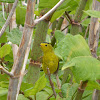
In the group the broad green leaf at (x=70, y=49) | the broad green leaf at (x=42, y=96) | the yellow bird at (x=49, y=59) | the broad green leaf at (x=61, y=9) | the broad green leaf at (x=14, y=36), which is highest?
the broad green leaf at (x=61, y=9)

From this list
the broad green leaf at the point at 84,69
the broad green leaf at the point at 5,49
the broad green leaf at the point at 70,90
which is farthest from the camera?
the broad green leaf at the point at 5,49

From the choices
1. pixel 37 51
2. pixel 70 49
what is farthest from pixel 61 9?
pixel 70 49

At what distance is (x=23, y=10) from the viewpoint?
2.35ft

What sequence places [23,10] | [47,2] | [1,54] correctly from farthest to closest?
1. [23,10]
2. [1,54]
3. [47,2]

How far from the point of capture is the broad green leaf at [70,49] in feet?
0.97

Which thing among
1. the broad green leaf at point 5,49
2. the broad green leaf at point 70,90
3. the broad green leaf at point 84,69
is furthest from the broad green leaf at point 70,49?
the broad green leaf at point 5,49

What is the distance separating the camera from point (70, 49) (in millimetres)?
298

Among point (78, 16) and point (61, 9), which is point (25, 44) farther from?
point (78, 16)

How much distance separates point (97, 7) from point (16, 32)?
0.71ft

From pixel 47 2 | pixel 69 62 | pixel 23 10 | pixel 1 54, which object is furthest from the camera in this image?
pixel 23 10

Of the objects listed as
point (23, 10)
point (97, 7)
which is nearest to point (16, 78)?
point (97, 7)

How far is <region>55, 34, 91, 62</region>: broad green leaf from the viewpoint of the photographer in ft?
0.97

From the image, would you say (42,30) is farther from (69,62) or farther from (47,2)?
(69,62)

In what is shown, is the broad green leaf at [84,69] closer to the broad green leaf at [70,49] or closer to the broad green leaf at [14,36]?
the broad green leaf at [70,49]
